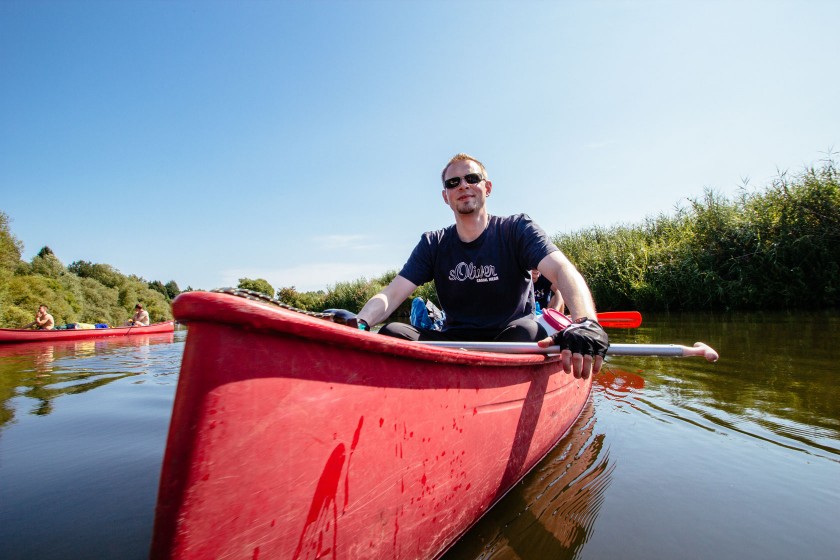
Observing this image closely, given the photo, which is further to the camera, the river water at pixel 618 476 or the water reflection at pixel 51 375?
the water reflection at pixel 51 375

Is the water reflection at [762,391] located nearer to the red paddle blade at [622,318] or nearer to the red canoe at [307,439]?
the red paddle blade at [622,318]

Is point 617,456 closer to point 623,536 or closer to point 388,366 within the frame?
point 623,536

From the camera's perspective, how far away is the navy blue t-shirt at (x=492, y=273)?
278 centimetres

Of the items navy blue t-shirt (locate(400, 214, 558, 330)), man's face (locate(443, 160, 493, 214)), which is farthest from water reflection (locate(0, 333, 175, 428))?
man's face (locate(443, 160, 493, 214))

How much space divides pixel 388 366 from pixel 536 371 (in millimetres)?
1134

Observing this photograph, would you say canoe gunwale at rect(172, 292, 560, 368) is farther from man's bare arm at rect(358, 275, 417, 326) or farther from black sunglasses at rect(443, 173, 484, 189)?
black sunglasses at rect(443, 173, 484, 189)

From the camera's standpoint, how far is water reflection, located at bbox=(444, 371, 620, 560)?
5.90ft

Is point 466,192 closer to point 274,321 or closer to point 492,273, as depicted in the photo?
point 492,273

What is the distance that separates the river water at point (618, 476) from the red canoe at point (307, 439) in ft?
1.82

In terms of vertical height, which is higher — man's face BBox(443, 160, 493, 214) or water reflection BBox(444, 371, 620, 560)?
man's face BBox(443, 160, 493, 214)

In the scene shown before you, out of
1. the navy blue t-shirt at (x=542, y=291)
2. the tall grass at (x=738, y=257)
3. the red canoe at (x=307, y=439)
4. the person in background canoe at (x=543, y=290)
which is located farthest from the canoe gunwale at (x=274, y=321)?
the tall grass at (x=738, y=257)

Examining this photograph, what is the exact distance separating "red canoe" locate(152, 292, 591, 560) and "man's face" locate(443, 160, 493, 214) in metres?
1.44

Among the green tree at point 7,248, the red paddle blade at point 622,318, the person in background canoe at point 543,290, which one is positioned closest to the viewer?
the red paddle blade at point 622,318

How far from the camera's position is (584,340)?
1.93 metres
